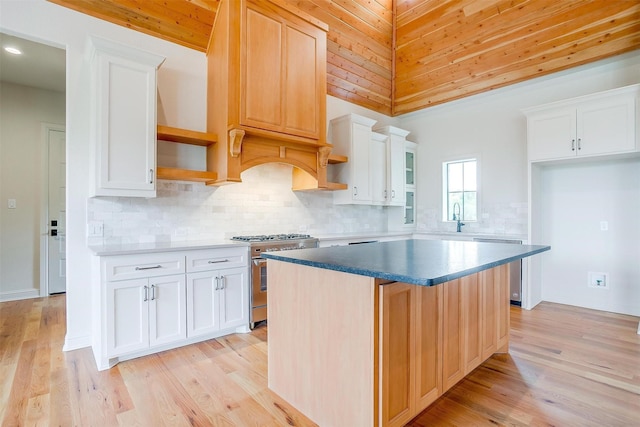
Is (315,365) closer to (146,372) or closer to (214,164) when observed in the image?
(146,372)

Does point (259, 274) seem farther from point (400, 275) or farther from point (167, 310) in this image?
point (400, 275)

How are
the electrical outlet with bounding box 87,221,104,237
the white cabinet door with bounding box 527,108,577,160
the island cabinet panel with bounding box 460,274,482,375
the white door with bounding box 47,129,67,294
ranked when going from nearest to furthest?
the island cabinet panel with bounding box 460,274,482,375, the electrical outlet with bounding box 87,221,104,237, the white cabinet door with bounding box 527,108,577,160, the white door with bounding box 47,129,67,294

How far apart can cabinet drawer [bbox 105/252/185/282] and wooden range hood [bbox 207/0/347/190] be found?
0.88m

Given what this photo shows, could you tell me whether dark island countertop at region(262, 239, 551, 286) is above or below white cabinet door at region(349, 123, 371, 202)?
below

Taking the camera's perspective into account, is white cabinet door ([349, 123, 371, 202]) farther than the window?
No

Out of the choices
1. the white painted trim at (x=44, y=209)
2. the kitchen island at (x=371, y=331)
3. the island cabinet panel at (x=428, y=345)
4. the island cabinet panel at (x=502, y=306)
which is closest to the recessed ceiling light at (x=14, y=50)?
the white painted trim at (x=44, y=209)

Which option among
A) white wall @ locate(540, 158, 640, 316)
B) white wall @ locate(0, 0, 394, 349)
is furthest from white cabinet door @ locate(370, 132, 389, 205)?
white wall @ locate(540, 158, 640, 316)

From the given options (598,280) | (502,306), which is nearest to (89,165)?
(502,306)

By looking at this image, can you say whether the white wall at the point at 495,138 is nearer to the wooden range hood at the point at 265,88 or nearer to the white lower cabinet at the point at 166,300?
the wooden range hood at the point at 265,88

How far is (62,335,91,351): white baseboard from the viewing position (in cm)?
275

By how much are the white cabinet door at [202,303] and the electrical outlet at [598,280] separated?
4.29 metres

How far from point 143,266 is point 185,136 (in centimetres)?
125

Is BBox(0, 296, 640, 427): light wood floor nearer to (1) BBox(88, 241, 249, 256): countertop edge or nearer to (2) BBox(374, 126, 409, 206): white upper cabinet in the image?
(1) BBox(88, 241, 249, 256): countertop edge

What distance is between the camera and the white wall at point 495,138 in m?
3.89
